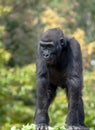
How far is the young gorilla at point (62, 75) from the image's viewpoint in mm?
4570

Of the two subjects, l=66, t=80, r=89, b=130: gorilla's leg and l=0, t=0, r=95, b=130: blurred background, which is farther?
l=0, t=0, r=95, b=130: blurred background

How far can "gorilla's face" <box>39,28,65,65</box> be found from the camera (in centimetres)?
445

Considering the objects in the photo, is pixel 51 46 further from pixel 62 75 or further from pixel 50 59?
pixel 62 75

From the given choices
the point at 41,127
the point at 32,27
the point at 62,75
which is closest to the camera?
the point at 41,127

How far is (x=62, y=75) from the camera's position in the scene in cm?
468

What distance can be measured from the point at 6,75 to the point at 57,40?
18.0 ft

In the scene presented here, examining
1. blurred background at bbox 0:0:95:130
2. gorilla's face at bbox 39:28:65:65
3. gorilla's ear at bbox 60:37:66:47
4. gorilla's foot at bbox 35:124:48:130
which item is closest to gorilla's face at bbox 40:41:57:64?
gorilla's face at bbox 39:28:65:65

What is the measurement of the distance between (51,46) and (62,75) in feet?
1.12

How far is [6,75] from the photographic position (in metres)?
9.91

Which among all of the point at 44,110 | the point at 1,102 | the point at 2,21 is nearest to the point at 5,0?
the point at 2,21

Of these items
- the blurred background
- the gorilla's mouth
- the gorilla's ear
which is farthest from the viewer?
the blurred background

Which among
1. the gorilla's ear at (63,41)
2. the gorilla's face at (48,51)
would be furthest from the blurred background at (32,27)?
the gorilla's face at (48,51)

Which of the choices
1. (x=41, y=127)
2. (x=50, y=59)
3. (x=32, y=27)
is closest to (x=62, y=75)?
(x=50, y=59)

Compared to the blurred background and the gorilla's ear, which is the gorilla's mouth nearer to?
the gorilla's ear
